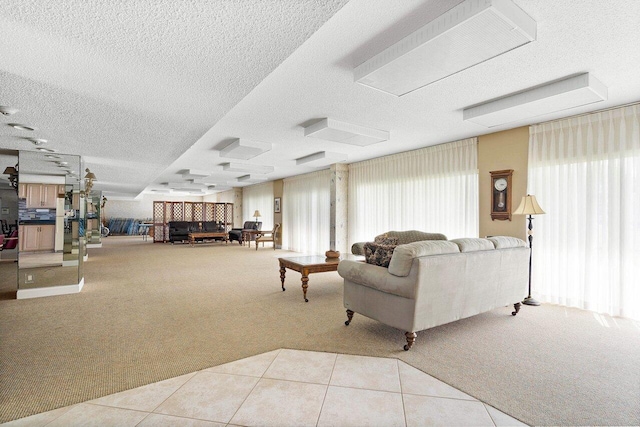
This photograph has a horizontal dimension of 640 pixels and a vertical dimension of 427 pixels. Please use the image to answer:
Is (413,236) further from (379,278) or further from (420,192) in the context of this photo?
(379,278)

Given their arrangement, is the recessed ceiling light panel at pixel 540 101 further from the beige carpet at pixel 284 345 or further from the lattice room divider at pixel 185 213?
the lattice room divider at pixel 185 213

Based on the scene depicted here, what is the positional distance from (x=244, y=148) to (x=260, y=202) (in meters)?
7.38

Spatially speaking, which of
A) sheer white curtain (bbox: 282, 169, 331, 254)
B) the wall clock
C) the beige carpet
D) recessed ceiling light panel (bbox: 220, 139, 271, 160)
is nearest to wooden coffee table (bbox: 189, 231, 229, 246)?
sheer white curtain (bbox: 282, 169, 331, 254)

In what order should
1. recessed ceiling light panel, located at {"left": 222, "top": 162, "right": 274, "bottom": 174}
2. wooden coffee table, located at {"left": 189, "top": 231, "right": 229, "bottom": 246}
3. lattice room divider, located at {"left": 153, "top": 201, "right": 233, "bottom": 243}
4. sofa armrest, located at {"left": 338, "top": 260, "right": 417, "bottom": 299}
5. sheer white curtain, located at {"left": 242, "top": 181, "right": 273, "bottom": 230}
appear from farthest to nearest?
lattice room divider, located at {"left": 153, "top": 201, "right": 233, "bottom": 243} → sheer white curtain, located at {"left": 242, "top": 181, "right": 273, "bottom": 230} → wooden coffee table, located at {"left": 189, "top": 231, "right": 229, "bottom": 246} → recessed ceiling light panel, located at {"left": 222, "top": 162, "right": 274, "bottom": 174} → sofa armrest, located at {"left": 338, "top": 260, "right": 417, "bottom": 299}

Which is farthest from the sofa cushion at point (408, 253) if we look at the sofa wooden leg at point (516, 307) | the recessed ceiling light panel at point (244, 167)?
the recessed ceiling light panel at point (244, 167)

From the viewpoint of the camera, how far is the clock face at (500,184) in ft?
15.5

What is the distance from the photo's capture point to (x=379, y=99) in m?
3.52

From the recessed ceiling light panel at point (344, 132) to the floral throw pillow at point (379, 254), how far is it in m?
1.78

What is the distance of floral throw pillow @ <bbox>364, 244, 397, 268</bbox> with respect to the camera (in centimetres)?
303

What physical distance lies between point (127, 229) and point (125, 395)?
58.3ft

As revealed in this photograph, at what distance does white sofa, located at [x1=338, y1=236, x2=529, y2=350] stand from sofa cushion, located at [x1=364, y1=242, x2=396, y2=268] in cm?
7

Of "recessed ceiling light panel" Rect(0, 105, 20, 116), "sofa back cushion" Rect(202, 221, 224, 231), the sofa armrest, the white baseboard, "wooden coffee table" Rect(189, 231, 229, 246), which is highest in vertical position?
"recessed ceiling light panel" Rect(0, 105, 20, 116)

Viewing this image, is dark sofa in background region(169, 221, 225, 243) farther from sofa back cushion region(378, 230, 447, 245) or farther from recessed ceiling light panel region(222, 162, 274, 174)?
sofa back cushion region(378, 230, 447, 245)

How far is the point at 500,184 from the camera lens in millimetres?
4781
